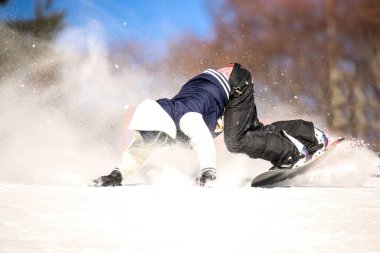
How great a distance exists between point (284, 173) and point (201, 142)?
64cm

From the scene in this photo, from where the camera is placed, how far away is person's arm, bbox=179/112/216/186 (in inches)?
89.9

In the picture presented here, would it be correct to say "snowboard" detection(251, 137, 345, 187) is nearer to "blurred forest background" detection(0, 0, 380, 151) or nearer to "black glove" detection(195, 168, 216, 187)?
"black glove" detection(195, 168, 216, 187)

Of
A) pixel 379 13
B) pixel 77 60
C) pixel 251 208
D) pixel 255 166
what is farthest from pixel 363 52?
pixel 251 208

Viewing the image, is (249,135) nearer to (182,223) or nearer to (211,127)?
(211,127)

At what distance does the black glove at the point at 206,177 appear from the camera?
Result: 88.6 inches

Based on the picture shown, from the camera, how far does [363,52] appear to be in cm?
995

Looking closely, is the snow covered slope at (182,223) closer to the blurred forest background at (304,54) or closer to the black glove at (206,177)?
the black glove at (206,177)

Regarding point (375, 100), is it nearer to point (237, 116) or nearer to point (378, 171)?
point (378, 171)

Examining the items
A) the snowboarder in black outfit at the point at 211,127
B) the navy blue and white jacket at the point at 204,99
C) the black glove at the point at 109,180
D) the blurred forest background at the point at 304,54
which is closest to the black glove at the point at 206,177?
the snowboarder in black outfit at the point at 211,127

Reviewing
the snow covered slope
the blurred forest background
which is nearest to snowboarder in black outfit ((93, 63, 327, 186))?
the snow covered slope

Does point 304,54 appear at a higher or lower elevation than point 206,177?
higher

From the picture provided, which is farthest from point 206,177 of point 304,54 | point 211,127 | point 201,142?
point 304,54

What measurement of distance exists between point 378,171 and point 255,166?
0.92m

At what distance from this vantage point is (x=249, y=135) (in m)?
2.74
